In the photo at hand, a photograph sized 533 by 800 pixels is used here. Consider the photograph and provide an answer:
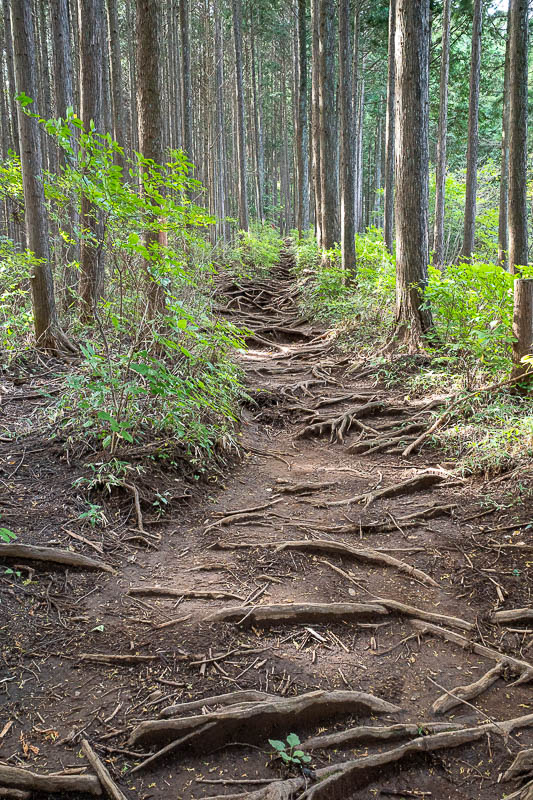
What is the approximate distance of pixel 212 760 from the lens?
2.30 metres

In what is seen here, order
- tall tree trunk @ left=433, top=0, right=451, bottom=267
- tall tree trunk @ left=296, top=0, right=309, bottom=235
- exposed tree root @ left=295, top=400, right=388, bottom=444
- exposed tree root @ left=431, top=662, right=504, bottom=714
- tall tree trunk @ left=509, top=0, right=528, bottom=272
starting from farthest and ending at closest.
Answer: tall tree trunk @ left=296, top=0, right=309, bottom=235 → tall tree trunk @ left=433, top=0, right=451, bottom=267 → tall tree trunk @ left=509, top=0, right=528, bottom=272 → exposed tree root @ left=295, top=400, right=388, bottom=444 → exposed tree root @ left=431, top=662, right=504, bottom=714

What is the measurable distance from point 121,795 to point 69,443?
3206 millimetres

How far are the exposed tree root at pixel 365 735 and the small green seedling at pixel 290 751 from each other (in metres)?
0.04

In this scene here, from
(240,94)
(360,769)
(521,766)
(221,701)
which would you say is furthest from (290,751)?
(240,94)

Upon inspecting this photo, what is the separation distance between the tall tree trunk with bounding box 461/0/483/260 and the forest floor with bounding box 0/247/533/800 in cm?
1074

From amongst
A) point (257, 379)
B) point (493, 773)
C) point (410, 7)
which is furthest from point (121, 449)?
point (410, 7)

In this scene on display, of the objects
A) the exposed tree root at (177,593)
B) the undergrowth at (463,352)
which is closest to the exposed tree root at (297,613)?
the exposed tree root at (177,593)

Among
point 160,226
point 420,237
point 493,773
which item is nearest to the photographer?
point 493,773

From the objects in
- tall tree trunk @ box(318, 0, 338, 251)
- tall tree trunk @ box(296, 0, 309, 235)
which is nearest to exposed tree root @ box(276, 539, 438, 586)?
tall tree trunk @ box(318, 0, 338, 251)

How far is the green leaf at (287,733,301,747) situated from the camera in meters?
2.35

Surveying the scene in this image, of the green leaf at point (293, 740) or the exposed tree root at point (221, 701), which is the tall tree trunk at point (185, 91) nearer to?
the exposed tree root at point (221, 701)

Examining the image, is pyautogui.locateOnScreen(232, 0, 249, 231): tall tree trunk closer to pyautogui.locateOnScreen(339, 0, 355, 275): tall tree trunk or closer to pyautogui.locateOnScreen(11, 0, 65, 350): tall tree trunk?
pyautogui.locateOnScreen(339, 0, 355, 275): tall tree trunk

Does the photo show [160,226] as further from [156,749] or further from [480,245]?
[480,245]

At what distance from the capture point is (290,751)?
91.3 inches
